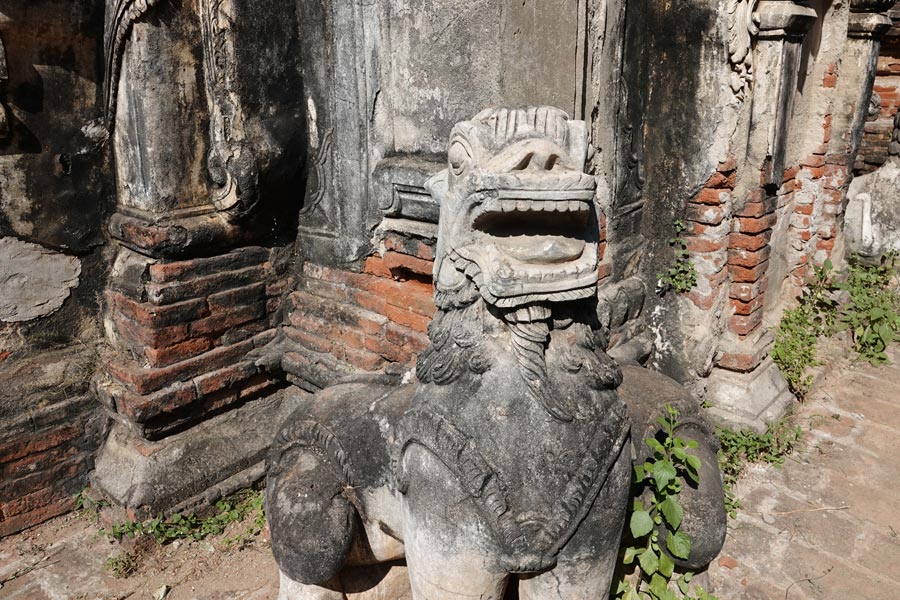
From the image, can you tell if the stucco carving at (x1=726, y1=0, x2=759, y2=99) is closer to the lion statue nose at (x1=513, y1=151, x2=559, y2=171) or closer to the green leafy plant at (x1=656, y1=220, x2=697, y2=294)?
the green leafy plant at (x1=656, y1=220, x2=697, y2=294)

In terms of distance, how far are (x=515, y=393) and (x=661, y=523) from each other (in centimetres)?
84

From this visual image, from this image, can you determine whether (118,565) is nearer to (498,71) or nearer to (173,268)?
(173,268)

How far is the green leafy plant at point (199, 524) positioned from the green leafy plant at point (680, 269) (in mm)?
2686

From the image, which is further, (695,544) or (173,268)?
(173,268)

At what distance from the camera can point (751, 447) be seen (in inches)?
161

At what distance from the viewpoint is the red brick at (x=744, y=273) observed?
14.1 ft

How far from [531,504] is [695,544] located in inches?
30.3

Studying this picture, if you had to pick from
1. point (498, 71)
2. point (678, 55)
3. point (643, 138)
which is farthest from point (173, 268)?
point (678, 55)

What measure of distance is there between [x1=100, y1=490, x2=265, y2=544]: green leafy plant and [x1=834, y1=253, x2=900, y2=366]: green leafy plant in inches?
178

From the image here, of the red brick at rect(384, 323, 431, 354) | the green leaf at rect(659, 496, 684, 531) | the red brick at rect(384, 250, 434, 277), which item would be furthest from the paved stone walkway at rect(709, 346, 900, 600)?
the red brick at rect(384, 250, 434, 277)

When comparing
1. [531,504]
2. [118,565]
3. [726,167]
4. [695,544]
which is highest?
[726,167]

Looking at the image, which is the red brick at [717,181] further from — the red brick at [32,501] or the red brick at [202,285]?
the red brick at [32,501]

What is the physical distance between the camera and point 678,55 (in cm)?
397

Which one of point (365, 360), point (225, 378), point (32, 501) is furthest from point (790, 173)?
point (32, 501)
